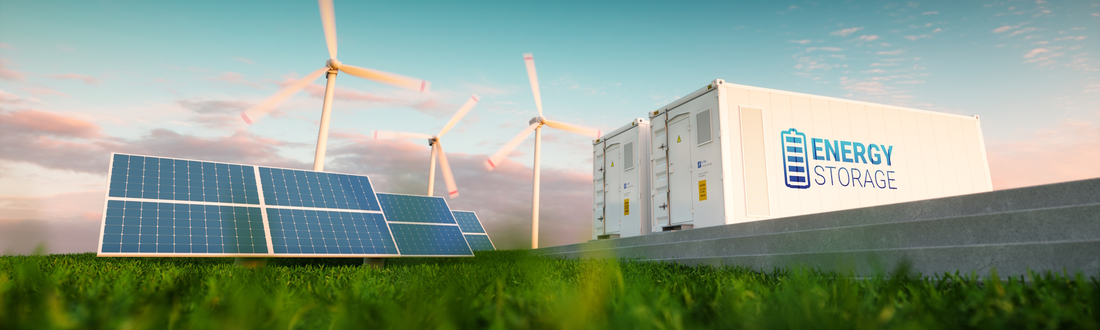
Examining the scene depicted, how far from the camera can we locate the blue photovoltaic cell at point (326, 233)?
8.16m

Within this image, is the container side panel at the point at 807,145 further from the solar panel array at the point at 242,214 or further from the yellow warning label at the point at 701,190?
the solar panel array at the point at 242,214

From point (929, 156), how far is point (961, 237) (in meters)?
10.3

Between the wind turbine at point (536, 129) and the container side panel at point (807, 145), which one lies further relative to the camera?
the wind turbine at point (536, 129)

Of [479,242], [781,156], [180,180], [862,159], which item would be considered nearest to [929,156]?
[862,159]

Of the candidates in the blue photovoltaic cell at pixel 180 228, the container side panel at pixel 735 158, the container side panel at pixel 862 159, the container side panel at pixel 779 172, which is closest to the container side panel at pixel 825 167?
the container side panel at pixel 779 172

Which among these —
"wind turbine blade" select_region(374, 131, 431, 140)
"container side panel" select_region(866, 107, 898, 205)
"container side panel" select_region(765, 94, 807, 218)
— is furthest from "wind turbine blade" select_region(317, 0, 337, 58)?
"container side panel" select_region(866, 107, 898, 205)

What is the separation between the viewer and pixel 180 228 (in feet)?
25.6

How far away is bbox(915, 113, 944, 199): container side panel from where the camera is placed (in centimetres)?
1252

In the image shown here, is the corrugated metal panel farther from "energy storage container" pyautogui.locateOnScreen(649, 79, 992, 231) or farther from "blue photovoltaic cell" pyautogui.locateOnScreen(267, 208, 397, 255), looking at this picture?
"blue photovoltaic cell" pyautogui.locateOnScreen(267, 208, 397, 255)

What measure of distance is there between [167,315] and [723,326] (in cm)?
175

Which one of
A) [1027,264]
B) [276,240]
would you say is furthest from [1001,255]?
[276,240]

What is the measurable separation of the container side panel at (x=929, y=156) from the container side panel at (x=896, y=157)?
1.81 ft

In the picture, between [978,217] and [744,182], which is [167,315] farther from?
[744,182]

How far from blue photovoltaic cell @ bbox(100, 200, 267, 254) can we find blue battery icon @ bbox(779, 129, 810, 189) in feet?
34.1
